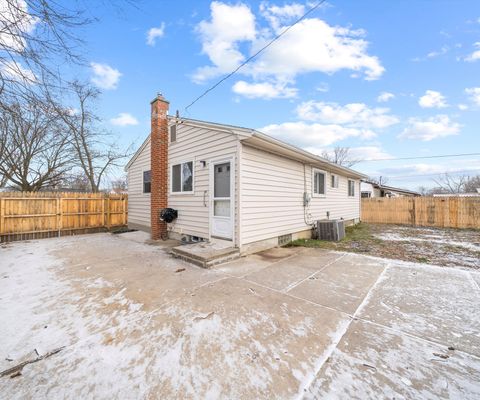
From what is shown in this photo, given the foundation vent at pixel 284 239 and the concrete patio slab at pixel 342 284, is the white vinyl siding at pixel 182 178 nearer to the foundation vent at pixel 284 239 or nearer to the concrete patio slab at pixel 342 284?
the foundation vent at pixel 284 239

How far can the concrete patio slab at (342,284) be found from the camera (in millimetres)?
3118

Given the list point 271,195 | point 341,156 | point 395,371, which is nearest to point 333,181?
point 271,195

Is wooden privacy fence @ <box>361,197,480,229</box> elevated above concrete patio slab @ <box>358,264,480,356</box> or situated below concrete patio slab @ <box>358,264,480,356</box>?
above

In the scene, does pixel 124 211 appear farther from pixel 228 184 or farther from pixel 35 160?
pixel 228 184

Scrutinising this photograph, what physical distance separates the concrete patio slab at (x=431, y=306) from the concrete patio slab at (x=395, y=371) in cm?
28

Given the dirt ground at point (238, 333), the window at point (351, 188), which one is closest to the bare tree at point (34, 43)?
the dirt ground at point (238, 333)

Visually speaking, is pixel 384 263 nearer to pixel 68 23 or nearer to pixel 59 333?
pixel 59 333

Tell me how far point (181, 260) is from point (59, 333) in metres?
2.89

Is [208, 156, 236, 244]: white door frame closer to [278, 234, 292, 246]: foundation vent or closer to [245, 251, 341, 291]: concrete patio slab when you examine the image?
[245, 251, 341, 291]: concrete patio slab

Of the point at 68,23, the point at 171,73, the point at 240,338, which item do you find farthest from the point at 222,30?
the point at 240,338

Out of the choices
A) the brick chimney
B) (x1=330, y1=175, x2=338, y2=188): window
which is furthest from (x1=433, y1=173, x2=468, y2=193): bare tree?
the brick chimney

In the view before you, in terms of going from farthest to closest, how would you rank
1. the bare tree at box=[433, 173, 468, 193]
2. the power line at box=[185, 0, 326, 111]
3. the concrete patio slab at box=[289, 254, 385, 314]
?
the bare tree at box=[433, 173, 468, 193] → the power line at box=[185, 0, 326, 111] → the concrete patio slab at box=[289, 254, 385, 314]

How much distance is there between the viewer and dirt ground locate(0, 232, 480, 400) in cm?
166

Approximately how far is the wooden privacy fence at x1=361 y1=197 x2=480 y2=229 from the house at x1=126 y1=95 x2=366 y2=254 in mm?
7570
